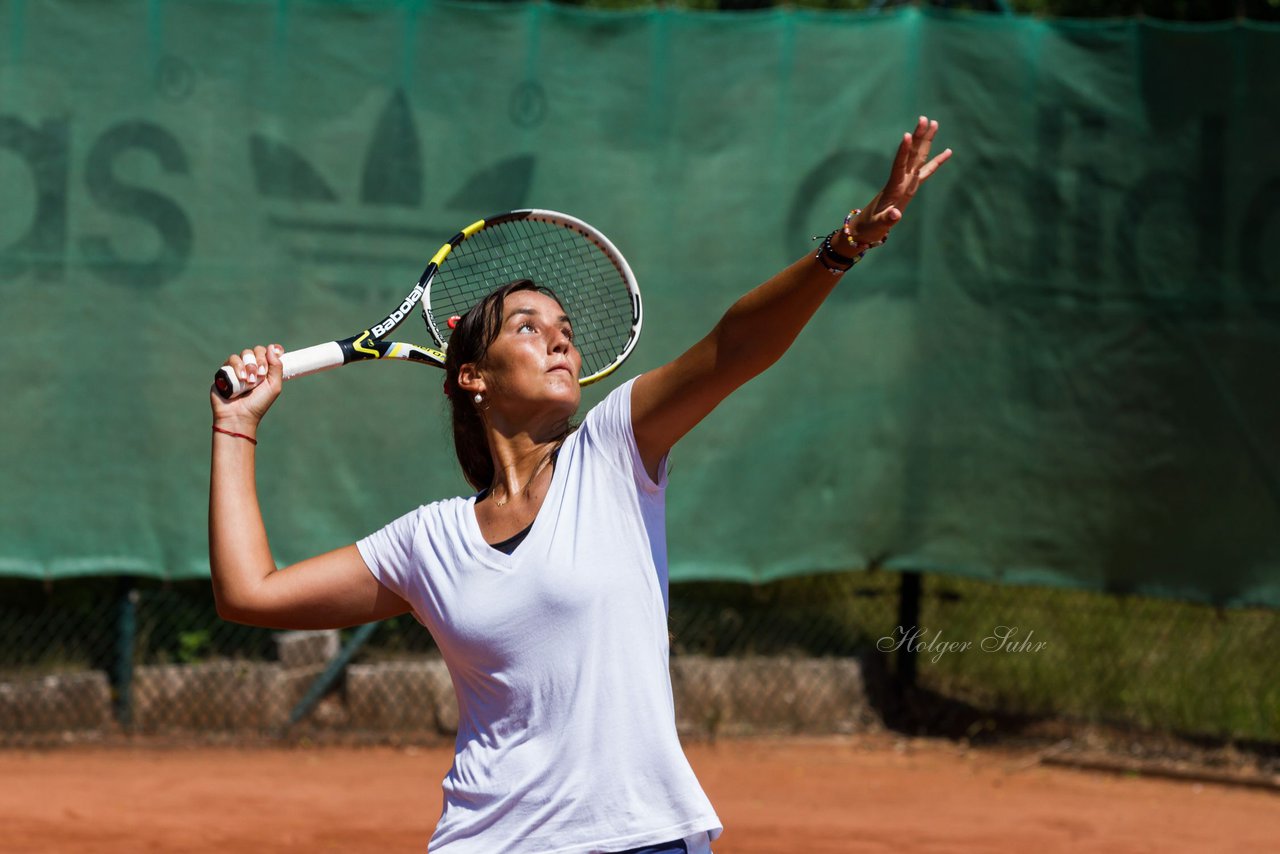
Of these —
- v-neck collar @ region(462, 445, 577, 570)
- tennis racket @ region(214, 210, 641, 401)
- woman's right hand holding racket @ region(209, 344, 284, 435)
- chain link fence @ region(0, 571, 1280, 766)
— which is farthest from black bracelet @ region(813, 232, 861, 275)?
chain link fence @ region(0, 571, 1280, 766)

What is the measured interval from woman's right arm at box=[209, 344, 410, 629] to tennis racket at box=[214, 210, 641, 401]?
13cm

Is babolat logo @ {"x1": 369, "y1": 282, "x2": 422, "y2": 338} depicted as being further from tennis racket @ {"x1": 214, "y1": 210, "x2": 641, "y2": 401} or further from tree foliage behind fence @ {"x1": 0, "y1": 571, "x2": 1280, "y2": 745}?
tree foliage behind fence @ {"x1": 0, "y1": 571, "x2": 1280, "y2": 745}

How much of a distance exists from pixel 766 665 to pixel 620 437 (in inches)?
175

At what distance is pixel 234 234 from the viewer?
5.80 metres

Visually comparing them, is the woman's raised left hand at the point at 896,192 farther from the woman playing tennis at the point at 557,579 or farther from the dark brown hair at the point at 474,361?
the dark brown hair at the point at 474,361

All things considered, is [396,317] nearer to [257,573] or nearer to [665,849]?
[257,573]

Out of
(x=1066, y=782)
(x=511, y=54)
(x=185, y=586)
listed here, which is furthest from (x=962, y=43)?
(x=185, y=586)

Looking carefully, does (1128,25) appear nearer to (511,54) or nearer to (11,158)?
(511,54)

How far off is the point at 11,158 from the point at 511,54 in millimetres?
1974

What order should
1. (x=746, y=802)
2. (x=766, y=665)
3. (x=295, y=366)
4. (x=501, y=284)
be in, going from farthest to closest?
(x=766, y=665) < (x=746, y=802) < (x=501, y=284) < (x=295, y=366)

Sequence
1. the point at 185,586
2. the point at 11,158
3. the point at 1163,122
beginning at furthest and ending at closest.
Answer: the point at 185,586 < the point at 1163,122 < the point at 11,158

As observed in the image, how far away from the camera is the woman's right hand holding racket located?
2414 millimetres

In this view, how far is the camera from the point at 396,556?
91.3 inches

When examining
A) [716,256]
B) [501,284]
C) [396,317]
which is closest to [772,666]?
[716,256]
